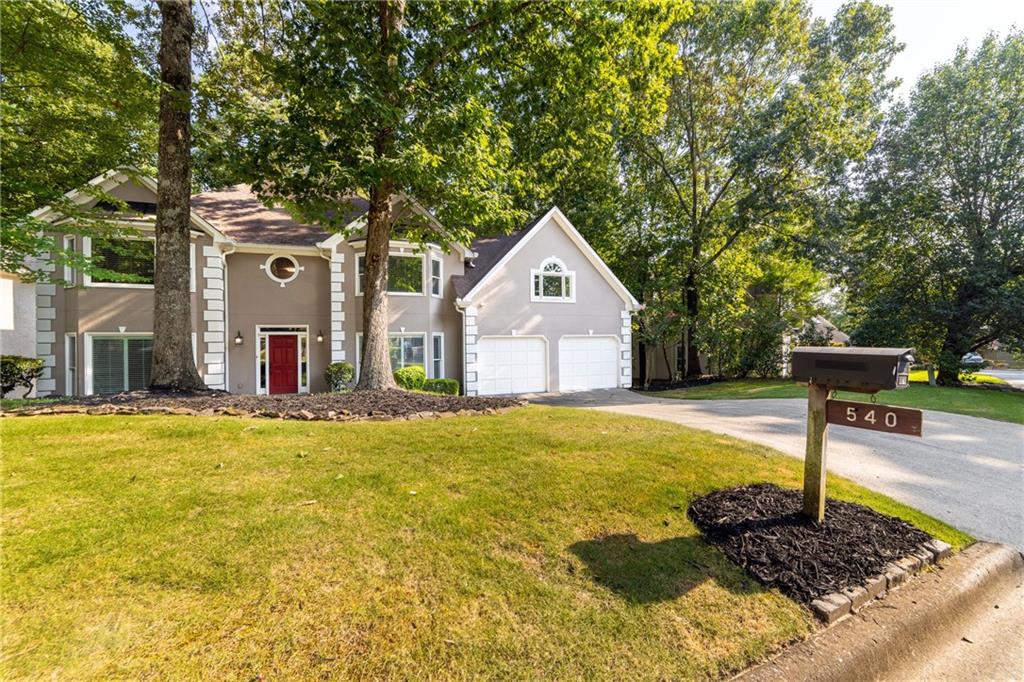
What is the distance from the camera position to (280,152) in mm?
7855

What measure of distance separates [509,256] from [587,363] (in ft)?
17.1

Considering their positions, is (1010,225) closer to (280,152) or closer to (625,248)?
(625,248)

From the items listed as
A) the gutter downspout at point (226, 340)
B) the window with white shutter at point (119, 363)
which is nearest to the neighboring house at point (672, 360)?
the gutter downspout at point (226, 340)

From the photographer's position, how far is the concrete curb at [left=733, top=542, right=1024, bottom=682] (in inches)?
99.4

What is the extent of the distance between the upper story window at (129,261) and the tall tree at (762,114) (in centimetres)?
1857

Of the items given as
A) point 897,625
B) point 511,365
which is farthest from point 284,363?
point 897,625

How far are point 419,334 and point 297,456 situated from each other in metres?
10.4

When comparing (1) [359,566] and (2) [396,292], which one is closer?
(1) [359,566]

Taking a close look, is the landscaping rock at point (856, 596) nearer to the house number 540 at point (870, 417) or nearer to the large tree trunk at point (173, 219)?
the house number 540 at point (870, 417)

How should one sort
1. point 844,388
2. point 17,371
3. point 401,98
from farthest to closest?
point 17,371
point 401,98
point 844,388

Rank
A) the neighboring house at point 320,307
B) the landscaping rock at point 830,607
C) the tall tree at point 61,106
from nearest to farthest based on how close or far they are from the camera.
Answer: the landscaping rock at point 830,607, the tall tree at point 61,106, the neighboring house at point 320,307

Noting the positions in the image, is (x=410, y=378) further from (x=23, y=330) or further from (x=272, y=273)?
(x=23, y=330)

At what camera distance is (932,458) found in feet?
22.0

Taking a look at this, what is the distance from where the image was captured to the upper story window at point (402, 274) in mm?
14344
